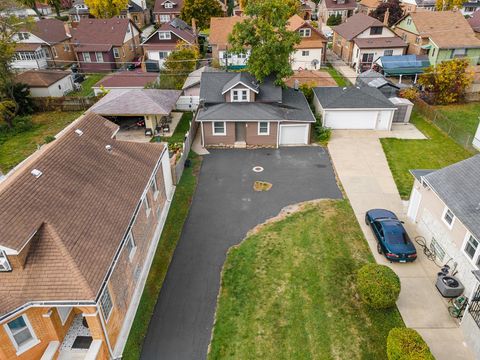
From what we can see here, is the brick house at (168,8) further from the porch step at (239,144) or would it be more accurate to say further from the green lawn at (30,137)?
the porch step at (239,144)

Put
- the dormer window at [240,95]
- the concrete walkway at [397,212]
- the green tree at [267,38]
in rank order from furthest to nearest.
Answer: the dormer window at [240,95] < the green tree at [267,38] < the concrete walkway at [397,212]

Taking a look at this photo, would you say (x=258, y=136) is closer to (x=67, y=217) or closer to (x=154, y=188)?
(x=154, y=188)

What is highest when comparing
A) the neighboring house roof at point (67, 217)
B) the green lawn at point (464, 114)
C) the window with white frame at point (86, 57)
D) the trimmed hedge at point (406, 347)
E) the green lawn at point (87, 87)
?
the neighboring house roof at point (67, 217)

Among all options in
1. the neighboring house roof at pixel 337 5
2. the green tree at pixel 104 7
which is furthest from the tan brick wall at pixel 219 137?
the neighboring house roof at pixel 337 5

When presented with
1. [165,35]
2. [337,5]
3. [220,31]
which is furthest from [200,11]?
[337,5]

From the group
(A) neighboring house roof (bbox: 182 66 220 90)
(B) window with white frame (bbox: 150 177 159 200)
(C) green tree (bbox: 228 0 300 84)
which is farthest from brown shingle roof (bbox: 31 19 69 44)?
(B) window with white frame (bbox: 150 177 159 200)

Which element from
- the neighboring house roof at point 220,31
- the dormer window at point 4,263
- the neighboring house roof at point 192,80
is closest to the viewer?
the dormer window at point 4,263
